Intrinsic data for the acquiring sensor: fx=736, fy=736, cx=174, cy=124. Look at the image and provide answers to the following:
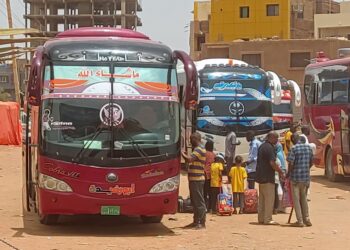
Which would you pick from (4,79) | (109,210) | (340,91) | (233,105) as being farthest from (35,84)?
(4,79)

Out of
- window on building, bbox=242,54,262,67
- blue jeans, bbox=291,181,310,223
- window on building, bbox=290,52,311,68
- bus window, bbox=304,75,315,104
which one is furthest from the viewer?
window on building, bbox=242,54,262,67

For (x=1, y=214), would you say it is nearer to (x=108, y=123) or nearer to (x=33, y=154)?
(x=33, y=154)

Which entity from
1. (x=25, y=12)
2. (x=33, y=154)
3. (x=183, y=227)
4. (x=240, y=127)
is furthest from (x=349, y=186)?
(x=25, y=12)

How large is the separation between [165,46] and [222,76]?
10.8 metres

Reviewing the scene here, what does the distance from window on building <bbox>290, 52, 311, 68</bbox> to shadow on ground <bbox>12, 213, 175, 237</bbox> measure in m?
45.3

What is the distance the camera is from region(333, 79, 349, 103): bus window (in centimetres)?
2158

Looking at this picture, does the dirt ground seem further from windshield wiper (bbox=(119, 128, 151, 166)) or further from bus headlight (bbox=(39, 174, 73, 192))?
windshield wiper (bbox=(119, 128, 151, 166))

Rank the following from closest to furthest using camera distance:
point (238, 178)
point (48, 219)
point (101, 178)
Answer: point (101, 178), point (48, 219), point (238, 178)

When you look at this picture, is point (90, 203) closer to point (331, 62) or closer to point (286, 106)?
point (331, 62)

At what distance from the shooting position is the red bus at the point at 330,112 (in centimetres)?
2178

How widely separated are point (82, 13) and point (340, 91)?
308 ft

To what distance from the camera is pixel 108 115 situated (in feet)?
38.2

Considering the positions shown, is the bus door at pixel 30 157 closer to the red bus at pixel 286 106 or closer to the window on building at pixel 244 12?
the red bus at pixel 286 106

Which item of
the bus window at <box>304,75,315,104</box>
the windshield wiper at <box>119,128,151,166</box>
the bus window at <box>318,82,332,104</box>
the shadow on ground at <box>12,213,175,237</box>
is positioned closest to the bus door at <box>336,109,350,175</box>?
the bus window at <box>318,82,332,104</box>
